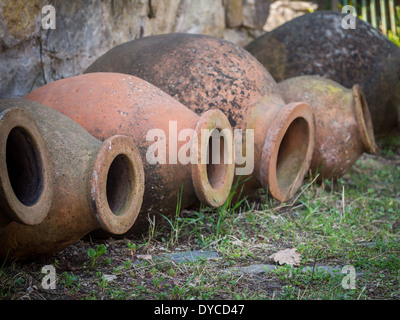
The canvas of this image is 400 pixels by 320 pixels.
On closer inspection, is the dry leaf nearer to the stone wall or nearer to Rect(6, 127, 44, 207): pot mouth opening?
Rect(6, 127, 44, 207): pot mouth opening

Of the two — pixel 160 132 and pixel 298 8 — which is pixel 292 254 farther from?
pixel 298 8

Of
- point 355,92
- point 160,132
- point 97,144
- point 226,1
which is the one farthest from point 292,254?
point 226,1

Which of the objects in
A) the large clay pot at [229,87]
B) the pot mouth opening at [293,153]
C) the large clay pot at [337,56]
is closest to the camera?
the large clay pot at [229,87]

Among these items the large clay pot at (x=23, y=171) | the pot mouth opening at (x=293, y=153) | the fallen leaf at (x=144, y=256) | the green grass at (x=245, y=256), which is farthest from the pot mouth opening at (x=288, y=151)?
the large clay pot at (x=23, y=171)

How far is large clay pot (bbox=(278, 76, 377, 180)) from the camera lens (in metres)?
3.48

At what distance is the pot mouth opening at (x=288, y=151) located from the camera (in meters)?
2.83

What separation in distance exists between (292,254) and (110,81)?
123 centimetres

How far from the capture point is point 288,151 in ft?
10.9

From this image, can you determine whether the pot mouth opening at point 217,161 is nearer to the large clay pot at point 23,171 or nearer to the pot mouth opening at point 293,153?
the pot mouth opening at point 293,153

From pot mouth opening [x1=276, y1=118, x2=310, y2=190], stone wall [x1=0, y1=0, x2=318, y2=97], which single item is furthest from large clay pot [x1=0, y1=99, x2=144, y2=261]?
pot mouth opening [x1=276, y1=118, x2=310, y2=190]

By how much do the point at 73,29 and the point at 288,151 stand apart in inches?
66.4

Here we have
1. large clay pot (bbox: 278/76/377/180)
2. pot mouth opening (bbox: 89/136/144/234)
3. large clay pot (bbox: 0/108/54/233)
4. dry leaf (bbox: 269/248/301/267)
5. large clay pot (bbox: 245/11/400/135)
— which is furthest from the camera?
large clay pot (bbox: 245/11/400/135)

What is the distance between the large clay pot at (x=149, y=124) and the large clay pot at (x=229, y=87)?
0.28 metres

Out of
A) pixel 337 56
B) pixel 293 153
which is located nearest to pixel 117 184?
pixel 293 153
